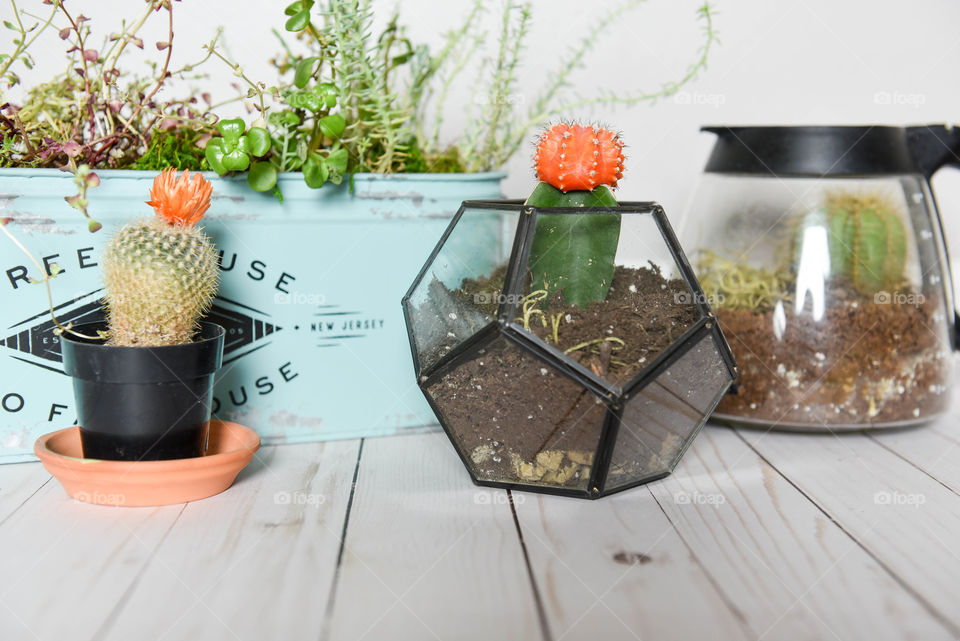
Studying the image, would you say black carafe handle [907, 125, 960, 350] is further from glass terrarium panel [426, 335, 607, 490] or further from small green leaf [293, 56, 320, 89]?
small green leaf [293, 56, 320, 89]

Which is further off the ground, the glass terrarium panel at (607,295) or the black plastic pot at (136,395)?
the glass terrarium panel at (607,295)

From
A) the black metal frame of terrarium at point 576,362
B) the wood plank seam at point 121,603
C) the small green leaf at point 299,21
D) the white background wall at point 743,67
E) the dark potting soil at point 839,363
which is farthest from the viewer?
the white background wall at point 743,67

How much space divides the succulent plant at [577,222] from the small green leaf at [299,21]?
28 centimetres

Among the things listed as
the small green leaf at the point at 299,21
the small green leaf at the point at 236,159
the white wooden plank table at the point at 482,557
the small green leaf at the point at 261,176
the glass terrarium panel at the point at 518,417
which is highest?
the small green leaf at the point at 299,21

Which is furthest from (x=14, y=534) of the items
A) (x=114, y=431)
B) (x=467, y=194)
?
(x=467, y=194)

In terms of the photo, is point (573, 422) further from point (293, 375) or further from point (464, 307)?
point (293, 375)

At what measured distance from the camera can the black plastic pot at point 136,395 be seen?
0.69 m

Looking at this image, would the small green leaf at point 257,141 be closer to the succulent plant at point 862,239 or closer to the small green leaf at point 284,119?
the small green leaf at point 284,119

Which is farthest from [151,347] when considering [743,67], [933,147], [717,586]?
[743,67]

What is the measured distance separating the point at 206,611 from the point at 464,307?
1.14 ft

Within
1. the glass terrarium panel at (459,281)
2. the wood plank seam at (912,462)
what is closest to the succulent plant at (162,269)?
the glass terrarium panel at (459,281)

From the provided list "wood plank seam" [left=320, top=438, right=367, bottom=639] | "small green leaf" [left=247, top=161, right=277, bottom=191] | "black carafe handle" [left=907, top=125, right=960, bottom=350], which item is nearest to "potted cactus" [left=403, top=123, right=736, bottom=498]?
"wood plank seam" [left=320, top=438, right=367, bottom=639]

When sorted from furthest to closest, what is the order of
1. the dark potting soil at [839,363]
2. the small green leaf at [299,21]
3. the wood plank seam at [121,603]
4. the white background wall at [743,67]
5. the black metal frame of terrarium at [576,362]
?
1. the white background wall at [743,67]
2. the dark potting soil at [839,363]
3. the small green leaf at [299,21]
4. the black metal frame of terrarium at [576,362]
5. the wood plank seam at [121,603]

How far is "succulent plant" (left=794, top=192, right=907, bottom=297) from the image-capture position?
3.00 ft
